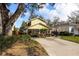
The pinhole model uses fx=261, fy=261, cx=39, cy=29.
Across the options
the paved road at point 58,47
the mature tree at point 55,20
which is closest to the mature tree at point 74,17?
the mature tree at point 55,20

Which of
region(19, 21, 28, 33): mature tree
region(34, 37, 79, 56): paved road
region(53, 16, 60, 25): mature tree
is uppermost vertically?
region(53, 16, 60, 25): mature tree

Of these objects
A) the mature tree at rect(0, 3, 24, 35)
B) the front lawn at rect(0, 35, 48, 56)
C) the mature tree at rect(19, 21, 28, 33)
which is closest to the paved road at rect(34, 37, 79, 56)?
the front lawn at rect(0, 35, 48, 56)

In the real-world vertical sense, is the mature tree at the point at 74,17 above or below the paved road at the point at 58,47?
above

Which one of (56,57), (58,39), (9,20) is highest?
(9,20)

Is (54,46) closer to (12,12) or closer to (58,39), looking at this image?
(58,39)

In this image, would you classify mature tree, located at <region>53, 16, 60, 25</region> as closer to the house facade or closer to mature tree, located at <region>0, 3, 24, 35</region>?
the house facade

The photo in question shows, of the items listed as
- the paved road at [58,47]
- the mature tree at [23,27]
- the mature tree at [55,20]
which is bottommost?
the paved road at [58,47]

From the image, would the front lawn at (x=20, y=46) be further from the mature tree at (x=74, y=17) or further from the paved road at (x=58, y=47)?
the mature tree at (x=74, y=17)

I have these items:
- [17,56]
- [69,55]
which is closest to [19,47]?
[17,56]

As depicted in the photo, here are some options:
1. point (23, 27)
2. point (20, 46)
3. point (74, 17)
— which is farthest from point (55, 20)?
point (20, 46)
